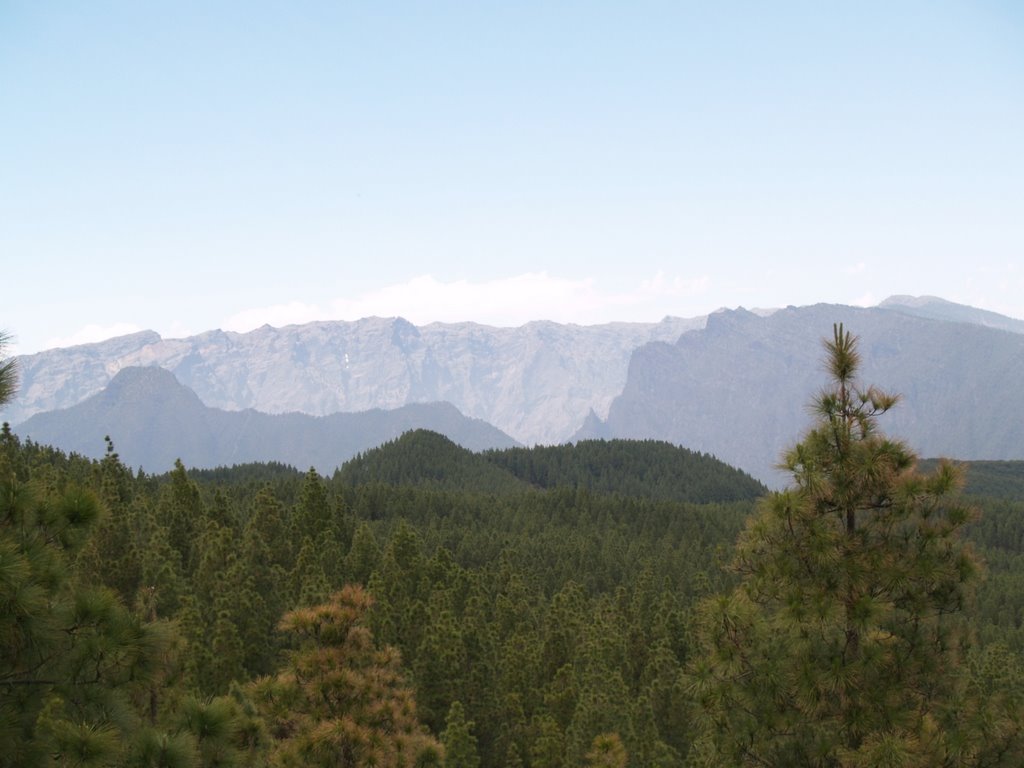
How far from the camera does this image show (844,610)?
53.2ft

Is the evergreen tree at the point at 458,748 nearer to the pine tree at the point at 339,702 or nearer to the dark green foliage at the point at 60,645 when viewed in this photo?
the pine tree at the point at 339,702

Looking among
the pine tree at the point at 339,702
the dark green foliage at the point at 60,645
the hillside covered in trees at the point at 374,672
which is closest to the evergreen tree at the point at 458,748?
the hillside covered in trees at the point at 374,672

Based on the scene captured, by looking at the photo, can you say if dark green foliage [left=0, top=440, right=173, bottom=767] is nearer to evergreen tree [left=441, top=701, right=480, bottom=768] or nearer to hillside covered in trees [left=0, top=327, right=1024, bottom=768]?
hillside covered in trees [left=0, top=327, right=1024, bottom=768]

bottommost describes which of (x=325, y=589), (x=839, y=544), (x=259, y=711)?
(x=325, y=589)


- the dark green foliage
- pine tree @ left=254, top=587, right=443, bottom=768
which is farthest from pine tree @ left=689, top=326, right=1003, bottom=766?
the dark green foliage

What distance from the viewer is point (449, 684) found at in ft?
160

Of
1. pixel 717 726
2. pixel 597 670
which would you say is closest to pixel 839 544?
pixel 717 726

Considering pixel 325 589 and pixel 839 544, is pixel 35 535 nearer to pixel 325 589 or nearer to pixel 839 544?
pixel 839 544

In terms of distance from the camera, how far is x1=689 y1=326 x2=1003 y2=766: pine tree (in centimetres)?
1619

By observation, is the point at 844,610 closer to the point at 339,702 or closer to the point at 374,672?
the point at 374,672

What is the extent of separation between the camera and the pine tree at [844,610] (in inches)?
637

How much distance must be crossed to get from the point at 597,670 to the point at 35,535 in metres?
37.9

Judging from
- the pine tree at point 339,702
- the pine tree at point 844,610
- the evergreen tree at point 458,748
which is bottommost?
the evergreen tree at point 458,748

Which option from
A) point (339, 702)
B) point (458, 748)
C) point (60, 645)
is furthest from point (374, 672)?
point (458, 748)
